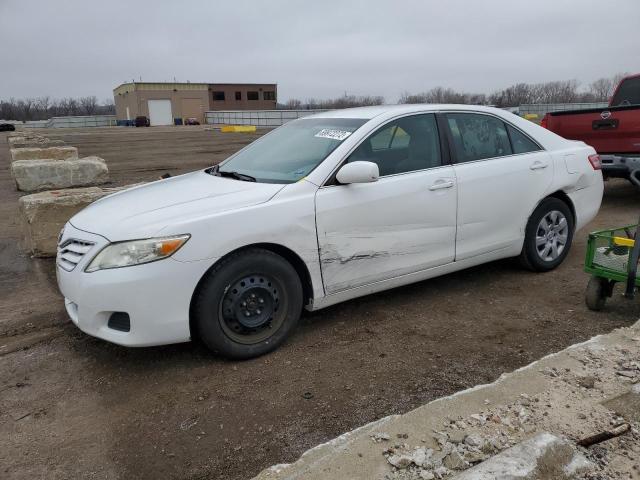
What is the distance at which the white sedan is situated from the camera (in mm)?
3188

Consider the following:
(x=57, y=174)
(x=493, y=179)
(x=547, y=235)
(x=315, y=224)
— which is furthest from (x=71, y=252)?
(x=57, y=174)

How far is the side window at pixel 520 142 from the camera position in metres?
4.81

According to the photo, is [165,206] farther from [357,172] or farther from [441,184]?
[441,184]

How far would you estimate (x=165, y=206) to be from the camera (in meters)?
3.45

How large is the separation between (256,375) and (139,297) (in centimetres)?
88

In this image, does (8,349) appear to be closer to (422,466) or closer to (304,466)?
(304,466)

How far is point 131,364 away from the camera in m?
3.53

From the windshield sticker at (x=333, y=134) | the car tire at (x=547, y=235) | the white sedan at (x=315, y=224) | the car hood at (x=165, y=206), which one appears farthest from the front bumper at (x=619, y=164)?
the car hood at (x=165, y=206)

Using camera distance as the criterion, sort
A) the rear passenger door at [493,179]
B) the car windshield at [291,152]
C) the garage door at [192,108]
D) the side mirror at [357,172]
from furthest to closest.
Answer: the garage door at [192,108]
the rear passenger door at [493,179]
the car windshield at [291,152]
the side mirror at [357,172]

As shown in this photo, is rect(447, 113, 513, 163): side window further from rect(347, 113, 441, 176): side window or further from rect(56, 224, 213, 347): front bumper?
rect(56, 224, 213, 347): front bumper

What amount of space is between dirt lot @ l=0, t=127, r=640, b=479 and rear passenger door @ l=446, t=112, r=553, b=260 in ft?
1.62

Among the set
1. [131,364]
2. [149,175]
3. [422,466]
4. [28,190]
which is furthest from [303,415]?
[149,175]

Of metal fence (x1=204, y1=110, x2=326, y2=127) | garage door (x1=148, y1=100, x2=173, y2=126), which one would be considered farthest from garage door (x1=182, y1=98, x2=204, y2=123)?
metal fence (x1=204, y1=110, x2=326, y2=127)

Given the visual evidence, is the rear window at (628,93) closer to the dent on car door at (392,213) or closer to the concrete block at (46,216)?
the dent on car door at (392,213)
